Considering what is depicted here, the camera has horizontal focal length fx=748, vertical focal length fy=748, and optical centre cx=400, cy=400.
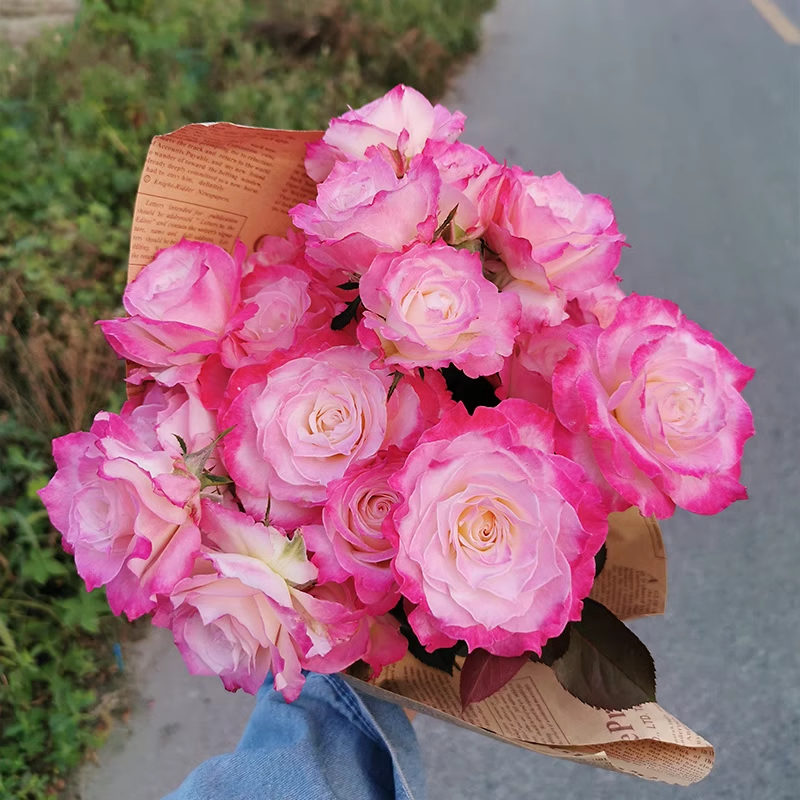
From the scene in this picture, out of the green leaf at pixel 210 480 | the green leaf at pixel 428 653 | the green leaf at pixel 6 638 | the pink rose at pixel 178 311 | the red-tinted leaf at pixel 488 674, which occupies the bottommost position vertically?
the green leaf at pixel 6 638

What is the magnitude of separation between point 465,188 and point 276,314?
0.62ft

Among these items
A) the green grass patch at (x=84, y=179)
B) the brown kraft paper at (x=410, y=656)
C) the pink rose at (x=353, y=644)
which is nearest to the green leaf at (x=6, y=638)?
the green grass patch at (x=84, y=179)

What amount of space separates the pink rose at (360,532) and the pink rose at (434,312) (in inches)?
3.3

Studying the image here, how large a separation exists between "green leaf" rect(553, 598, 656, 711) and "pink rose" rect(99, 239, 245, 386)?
15.6 inches

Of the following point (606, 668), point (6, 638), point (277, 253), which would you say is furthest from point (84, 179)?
point (606, 668)

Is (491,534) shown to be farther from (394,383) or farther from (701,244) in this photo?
(701,244)

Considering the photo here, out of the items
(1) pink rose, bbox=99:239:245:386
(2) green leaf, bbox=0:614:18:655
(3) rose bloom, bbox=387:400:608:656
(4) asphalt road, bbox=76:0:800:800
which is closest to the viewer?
(3) rose bloom, bbox=387:400:608:656

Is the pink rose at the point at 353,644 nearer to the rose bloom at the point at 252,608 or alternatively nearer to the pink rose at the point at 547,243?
the rose bloom at the point at 252,608

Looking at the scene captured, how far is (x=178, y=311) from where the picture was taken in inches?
23.6

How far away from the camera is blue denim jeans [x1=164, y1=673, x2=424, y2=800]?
0.75m

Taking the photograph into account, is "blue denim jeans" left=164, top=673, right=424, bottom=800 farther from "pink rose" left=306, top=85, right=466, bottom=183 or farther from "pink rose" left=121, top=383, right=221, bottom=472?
"pink rose" left=306, top=85, right=466, bottom=183

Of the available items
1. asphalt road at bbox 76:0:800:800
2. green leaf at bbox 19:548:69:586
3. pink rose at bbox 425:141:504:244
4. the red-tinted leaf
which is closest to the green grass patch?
green leaf at bbox 19:548:69:586

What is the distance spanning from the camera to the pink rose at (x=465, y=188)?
59cm

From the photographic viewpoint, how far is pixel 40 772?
5.10 ft
